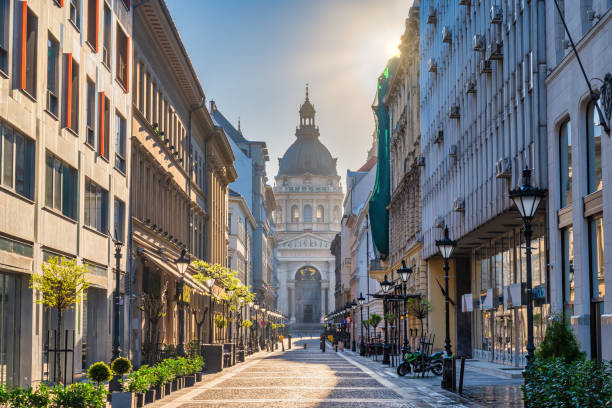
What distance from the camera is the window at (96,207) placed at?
30.9 metres

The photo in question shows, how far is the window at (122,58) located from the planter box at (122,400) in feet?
58.4

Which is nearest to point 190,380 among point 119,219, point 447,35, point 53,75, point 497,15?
point 119,219

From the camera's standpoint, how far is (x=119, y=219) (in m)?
35.9

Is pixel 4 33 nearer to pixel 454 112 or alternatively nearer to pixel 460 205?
pixel 460 205

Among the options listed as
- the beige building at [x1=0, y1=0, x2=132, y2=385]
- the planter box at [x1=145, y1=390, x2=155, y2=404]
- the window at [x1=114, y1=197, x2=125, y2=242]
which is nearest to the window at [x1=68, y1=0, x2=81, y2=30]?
the beige building at [x1=0, y1=0, x2=132, y2=385]

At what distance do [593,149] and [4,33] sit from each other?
561 inches

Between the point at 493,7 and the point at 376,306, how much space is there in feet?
181

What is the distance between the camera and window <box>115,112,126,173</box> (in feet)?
116

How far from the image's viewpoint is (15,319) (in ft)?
76.9

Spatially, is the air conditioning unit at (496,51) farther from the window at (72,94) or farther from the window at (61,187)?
the window at (61,187)

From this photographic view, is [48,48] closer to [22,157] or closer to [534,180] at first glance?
[22,157]

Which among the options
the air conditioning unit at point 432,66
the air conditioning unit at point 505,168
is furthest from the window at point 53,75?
the air conditioning unit at point 432,66

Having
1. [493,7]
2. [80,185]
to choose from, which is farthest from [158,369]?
[493,7]

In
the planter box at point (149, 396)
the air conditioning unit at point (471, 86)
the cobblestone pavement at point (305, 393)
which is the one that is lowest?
the cobblestone pavement at point (305, 393)
